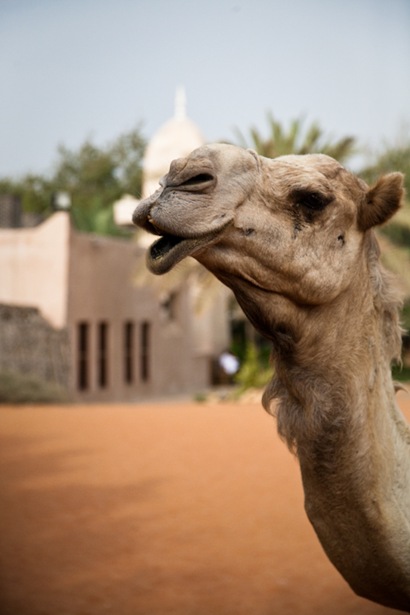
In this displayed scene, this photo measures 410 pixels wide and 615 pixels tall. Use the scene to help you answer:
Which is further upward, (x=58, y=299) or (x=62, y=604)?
(x=62, y=604)

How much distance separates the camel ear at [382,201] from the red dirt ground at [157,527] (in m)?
3.89

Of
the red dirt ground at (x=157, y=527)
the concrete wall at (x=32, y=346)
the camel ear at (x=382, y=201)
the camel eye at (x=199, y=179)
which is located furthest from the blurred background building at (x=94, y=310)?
the camel eye at (x=199, y=179)

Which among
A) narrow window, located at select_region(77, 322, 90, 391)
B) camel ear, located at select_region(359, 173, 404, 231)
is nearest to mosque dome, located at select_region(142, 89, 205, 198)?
narrow window, located at select_region(77, 322, 90, 391)

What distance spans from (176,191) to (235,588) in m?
4.63

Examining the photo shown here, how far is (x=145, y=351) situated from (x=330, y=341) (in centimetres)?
2110

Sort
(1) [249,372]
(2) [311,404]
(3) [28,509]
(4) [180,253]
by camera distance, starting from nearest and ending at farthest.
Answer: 1. (4) [180,253]
2. (2) [311,404]
3. (3) [28,509]
4. (1) [249,372]

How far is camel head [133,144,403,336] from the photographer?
2.12 m

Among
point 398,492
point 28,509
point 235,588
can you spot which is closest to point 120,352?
point 28,509

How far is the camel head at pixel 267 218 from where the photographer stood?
6.96 feet

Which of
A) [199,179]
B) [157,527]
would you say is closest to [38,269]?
[157,527]

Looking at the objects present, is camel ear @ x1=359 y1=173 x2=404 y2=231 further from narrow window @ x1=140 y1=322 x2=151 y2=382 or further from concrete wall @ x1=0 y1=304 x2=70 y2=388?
narrow window @ x1=140 y1=322 x2=151 y2=382

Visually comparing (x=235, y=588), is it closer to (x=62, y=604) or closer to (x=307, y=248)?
(x=62, y=604)

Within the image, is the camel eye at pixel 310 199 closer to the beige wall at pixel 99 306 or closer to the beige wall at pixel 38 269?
the beige wall at pixel 99 306

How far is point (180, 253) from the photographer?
2104mm
